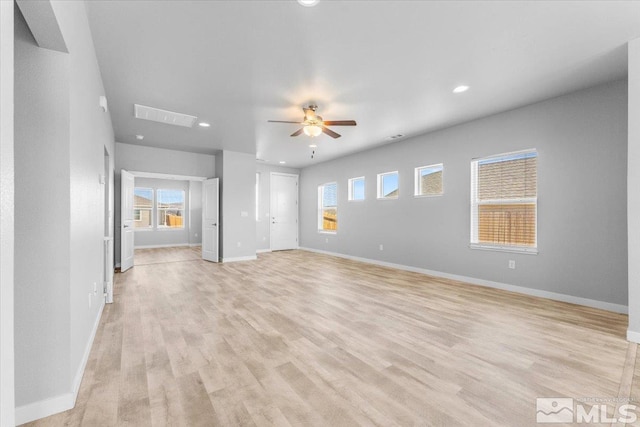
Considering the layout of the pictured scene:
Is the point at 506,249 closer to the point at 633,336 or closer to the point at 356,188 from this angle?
the point at 633,336

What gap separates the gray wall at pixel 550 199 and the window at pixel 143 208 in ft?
28.2

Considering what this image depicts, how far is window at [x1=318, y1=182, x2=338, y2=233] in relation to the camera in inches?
314

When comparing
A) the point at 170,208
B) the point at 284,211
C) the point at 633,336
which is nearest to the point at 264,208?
the point at 284,211

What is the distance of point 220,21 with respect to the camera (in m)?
2.28

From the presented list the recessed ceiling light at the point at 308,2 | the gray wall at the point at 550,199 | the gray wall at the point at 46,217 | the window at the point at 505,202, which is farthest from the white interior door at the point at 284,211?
the gray wall at the point at 46,217

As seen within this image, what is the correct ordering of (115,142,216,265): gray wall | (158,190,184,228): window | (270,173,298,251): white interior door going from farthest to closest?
(158,190,184,228): window, (270,173,298,251): white interior door, (115,142,216,265): gray wall

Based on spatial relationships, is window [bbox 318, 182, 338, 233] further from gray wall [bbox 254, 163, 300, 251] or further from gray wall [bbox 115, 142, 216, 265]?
gray wall [bbox 115, 142, 216, 265]

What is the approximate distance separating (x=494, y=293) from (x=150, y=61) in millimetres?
5373

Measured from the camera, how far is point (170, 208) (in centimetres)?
1007

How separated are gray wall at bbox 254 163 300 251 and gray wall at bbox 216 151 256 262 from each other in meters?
1.19

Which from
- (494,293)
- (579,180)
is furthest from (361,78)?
(494,293)

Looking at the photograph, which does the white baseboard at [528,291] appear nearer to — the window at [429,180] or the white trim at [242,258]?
the window at [429,180]

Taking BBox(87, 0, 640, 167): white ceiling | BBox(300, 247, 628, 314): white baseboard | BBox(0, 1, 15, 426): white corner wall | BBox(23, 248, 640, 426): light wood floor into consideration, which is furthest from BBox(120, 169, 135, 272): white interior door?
BBox(300, 247, 628, 314): white baseboard

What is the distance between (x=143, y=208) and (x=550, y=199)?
440 inches
